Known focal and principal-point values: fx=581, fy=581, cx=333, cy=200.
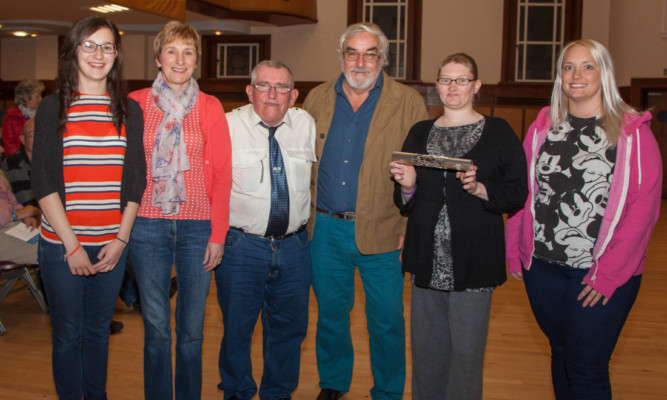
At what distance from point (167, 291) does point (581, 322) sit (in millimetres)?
1543

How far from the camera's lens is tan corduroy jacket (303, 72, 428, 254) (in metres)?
2.60

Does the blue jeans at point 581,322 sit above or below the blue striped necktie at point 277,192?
below

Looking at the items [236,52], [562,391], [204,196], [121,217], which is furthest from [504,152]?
[236,52]

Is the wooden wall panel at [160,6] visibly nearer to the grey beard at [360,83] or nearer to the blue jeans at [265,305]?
the grey beard at [360,83]

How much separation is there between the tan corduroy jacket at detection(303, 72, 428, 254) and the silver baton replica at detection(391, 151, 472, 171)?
1.58ft

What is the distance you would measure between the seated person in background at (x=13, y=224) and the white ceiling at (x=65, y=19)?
6234 millimetres

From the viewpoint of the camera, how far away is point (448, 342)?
2.28 metres

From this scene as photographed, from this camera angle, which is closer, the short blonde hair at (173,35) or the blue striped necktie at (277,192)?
the short blonde hair at (173,35)

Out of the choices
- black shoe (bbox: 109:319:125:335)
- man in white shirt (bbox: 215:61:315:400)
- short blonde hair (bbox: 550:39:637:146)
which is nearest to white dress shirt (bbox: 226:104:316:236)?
man in white shirt (bbox: 215:61:315:400)

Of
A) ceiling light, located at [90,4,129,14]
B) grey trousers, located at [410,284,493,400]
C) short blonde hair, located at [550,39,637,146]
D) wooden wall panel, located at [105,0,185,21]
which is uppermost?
ceiling light, located at [90,4,129,14]

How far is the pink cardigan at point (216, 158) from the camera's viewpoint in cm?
230

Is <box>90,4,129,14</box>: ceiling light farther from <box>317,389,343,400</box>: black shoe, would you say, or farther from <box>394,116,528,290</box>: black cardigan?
<box>394,116,528,290</box>: black cardigan

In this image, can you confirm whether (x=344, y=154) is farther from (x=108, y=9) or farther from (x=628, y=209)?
(x=108, y=9)

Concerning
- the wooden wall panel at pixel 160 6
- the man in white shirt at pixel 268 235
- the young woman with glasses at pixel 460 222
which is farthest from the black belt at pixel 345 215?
the wooden wall panel at pixel 160 6
